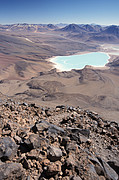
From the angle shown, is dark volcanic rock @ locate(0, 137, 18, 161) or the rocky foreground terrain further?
dark volcanic rock @ locate(0, 137, 18, 161)

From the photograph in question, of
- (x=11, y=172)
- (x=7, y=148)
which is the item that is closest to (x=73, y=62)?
(x=7, y=148)

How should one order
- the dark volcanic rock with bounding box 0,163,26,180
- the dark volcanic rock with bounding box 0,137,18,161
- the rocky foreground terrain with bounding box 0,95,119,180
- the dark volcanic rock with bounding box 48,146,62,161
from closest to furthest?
the dark volcanic rock with bounding box 0,163,26,180, the rocky foreground terrain with bounding box 0,95,119,180, the dark volcanic rock with bounding box 0,137,18,161, the dark volcanic rock with bounding box 48,146,62,161

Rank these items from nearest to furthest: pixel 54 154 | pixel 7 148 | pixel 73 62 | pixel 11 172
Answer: pixel 11 172 < pixel 7 148 < pixel 54 154 < pixel 73 62

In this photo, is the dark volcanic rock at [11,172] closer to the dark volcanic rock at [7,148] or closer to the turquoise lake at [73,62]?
the dark volcanic rock at [7,148]

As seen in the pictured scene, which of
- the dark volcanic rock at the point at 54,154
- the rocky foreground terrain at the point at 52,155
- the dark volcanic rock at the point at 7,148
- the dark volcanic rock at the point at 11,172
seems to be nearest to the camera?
the dark volcanic rock at the point at 11,172

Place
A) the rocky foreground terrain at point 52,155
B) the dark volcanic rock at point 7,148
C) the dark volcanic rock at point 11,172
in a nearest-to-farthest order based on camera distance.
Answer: the dark volcanic rock at point 11,172 < the rocky foreground terrain at point 52,155 < the dark volcanic rock at point 7,148

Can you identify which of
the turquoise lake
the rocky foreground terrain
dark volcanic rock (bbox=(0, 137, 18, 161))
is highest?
dark volcanic rock (bbox=(0, 137, 18, 161))

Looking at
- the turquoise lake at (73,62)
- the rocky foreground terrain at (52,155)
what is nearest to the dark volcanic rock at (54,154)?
the rocky foreground terrain at (52,155)

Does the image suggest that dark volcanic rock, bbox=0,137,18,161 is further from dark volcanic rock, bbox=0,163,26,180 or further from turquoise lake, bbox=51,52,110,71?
turquoise lake, bbox=51,52,110,71

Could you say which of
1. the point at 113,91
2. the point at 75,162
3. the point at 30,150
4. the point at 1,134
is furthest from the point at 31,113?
the point at 113,91

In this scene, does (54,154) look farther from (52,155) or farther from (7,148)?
(7,148)

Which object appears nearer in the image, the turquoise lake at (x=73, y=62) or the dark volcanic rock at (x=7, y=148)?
the dark volcanic rock at (x=7, y=148)

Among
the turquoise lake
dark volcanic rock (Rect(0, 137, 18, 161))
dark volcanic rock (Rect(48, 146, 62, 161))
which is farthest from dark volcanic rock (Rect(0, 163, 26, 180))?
the turquoise lake
